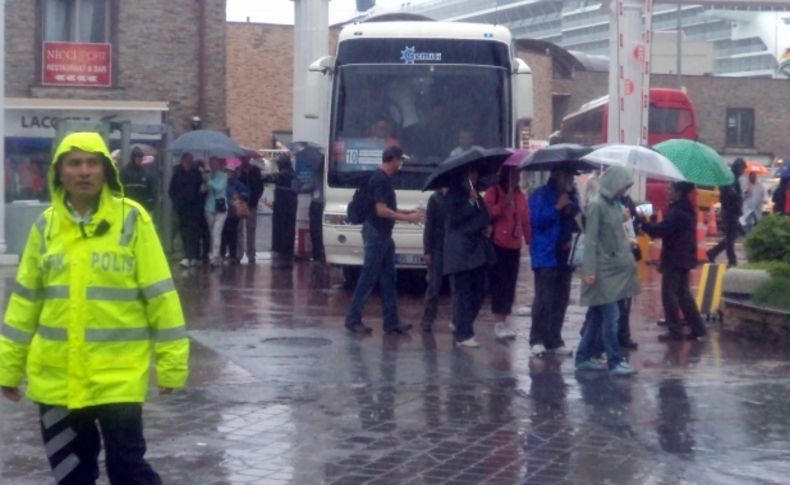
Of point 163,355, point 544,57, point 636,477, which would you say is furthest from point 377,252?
point 544,57

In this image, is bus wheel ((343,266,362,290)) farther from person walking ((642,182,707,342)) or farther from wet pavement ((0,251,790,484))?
person walking ((642,182,707,342))

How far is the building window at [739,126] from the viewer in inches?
2475

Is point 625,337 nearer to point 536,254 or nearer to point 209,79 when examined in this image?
point 536,254

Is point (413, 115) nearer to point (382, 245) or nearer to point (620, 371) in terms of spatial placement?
point (382, 245)

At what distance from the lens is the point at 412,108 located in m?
17.1

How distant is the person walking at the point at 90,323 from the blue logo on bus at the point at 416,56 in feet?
38.0

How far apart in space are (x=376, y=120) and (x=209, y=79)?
488 inches

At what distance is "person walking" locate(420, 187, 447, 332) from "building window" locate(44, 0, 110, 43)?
1655 cm

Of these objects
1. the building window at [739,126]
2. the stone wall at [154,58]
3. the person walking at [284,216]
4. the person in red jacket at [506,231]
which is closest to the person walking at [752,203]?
the stone wall at [154,58]

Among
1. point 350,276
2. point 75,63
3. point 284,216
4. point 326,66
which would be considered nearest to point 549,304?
point 326,66

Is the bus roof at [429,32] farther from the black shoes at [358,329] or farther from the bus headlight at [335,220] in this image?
the black shoes at [358,329]

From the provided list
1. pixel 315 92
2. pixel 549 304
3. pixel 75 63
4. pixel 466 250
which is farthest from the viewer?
pixel 75 63

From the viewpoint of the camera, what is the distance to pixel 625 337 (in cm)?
1265

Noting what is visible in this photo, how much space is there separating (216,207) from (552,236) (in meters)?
10.1
